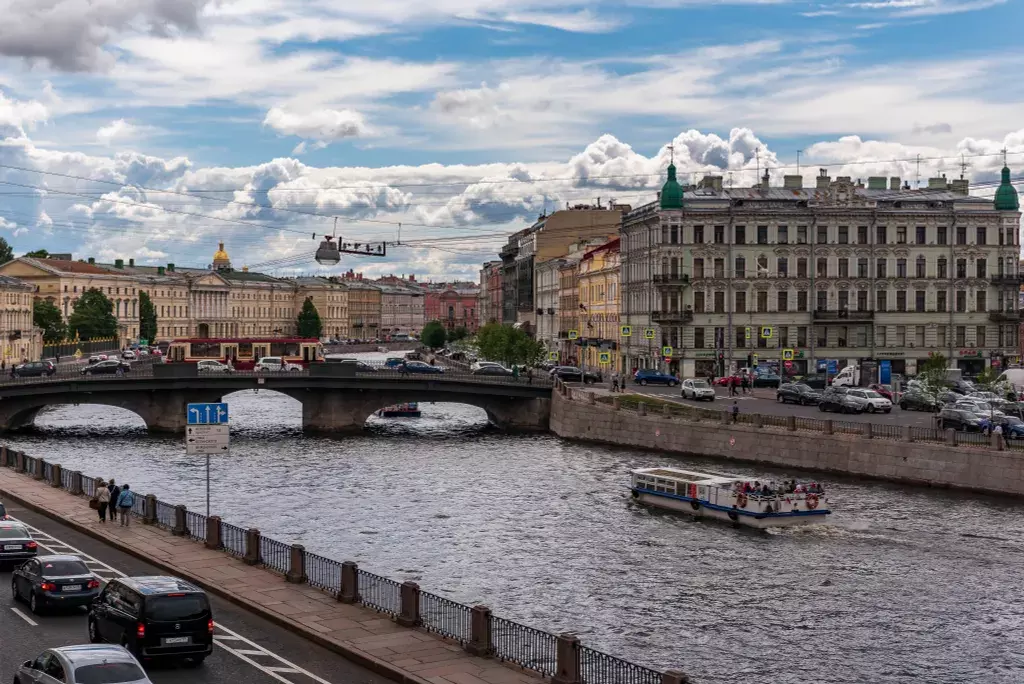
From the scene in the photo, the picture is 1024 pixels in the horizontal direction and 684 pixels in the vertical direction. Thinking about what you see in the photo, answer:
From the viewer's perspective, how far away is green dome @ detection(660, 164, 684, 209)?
102 meters

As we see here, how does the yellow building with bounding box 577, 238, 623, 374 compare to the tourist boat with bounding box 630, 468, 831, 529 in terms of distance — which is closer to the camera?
the tourist boat with bounding box 630, 468, 831, 529

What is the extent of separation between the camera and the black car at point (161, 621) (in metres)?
24.8

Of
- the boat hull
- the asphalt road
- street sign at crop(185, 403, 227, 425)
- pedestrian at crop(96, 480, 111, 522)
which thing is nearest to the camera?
the asphalt road

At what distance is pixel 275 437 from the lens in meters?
89.6

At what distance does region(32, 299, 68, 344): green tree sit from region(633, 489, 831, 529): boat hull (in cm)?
13726

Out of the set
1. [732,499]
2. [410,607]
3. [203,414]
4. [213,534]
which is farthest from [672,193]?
[410,607]

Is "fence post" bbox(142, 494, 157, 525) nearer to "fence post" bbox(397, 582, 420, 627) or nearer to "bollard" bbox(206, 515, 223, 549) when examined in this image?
"bollard" bbox(206, 515, 223, 549)

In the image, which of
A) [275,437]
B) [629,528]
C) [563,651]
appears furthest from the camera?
[275,437]

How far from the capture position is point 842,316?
103500 millimetres

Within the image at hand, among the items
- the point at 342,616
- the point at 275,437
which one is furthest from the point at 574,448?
the point at 342,616

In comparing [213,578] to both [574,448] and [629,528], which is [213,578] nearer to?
[629,528]

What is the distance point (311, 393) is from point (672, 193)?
31.7 meters

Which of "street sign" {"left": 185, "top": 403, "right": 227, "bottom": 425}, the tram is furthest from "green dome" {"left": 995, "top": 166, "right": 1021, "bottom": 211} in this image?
"street sign" {"left": 185, "top": 403, "right": 227, "bottom": 425}

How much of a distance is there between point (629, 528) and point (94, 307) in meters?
153
